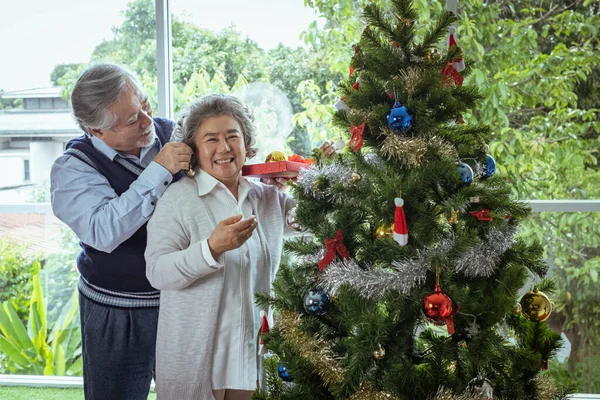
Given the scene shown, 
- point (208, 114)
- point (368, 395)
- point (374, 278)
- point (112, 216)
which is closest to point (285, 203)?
point (208, 114)

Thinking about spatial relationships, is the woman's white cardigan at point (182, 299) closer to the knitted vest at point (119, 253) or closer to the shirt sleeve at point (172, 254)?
the shirt sleeve at point (172, 254)

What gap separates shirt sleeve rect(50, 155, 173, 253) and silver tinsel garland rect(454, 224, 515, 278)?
89 centimetres

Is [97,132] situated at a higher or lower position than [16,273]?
higher

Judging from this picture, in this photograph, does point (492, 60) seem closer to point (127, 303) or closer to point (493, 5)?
point (493, 5)

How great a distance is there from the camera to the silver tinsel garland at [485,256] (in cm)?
162

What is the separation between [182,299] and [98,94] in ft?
2.21

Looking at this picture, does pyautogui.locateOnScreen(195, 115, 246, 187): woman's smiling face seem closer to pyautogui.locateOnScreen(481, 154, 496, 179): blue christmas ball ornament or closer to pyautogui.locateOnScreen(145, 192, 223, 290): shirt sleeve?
pyautogui.locateOnScreen(145, 192, 223, 290): shirt sleeve

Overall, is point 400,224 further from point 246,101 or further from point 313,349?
point 246,101

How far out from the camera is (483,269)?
164 cm

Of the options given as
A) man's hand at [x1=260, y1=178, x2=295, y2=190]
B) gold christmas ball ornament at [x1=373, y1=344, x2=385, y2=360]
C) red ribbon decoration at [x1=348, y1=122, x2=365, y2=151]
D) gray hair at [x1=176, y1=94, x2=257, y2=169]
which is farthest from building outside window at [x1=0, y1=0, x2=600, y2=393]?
gold christmas ball ornament at [x1=373, y1=344, x2=385, y2=360]

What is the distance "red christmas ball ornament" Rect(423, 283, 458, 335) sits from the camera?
154 centimetres

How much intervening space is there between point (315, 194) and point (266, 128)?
149 cm

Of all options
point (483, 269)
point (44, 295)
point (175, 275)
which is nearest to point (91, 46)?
point (44, 295)

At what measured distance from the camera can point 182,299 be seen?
1.99 m
